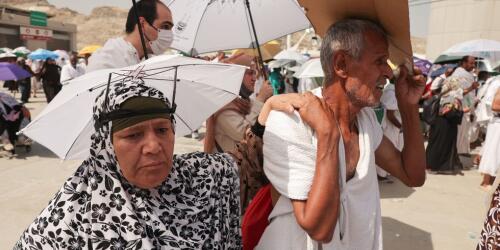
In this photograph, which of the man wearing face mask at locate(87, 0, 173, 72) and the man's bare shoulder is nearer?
the man's bare shoulder

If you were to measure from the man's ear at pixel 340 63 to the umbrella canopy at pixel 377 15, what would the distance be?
176 millimetres

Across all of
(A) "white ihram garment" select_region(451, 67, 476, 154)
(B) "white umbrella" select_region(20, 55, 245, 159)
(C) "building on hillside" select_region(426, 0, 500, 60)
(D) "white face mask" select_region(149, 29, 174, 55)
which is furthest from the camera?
(C) "building on hillside" select_region(426, 0, 500, 60)

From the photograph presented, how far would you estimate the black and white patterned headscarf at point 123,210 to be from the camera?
127 cm

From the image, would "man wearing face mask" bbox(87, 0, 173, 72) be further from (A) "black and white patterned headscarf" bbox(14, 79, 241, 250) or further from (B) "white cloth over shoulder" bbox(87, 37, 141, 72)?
(A) "black and white patterned headscarf" bbox(14, 79, 241, 250)

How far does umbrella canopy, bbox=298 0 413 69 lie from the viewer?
1.40 m

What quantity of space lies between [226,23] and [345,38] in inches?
76.6

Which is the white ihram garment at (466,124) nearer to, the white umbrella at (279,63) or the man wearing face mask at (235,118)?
the man wearing face mask at (235,118)

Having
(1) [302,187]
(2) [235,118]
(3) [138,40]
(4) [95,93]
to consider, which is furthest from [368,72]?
(3) [138,40]

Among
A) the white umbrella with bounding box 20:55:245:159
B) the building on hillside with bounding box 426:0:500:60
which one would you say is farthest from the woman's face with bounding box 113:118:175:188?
the building on hillside with bounding box 426:0:500:60

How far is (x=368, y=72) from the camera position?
1.53m

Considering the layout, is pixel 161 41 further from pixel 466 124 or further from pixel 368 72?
pixel 466 124

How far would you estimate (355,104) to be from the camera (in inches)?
62.9

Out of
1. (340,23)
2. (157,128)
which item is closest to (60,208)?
(157,128)

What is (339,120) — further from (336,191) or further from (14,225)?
(14,225)
